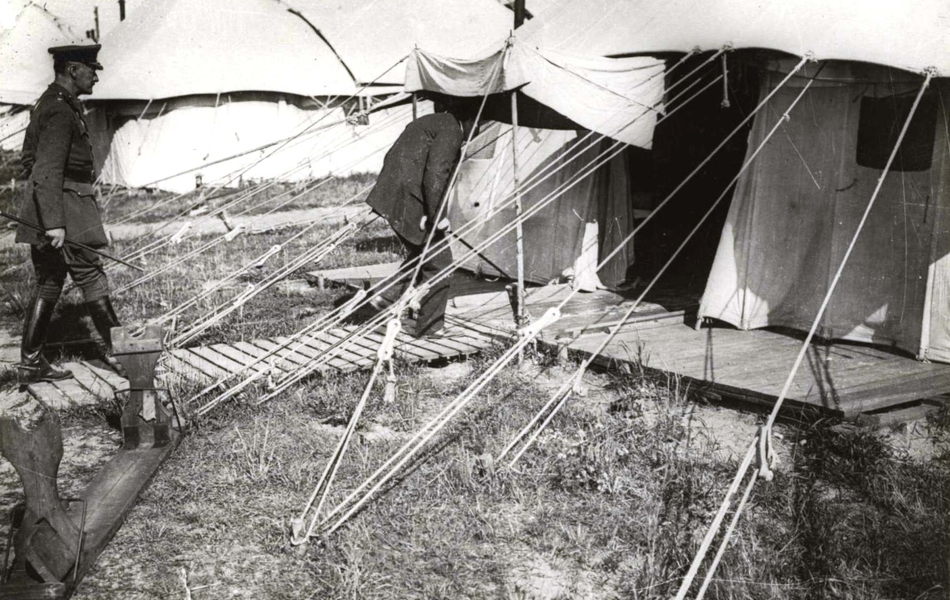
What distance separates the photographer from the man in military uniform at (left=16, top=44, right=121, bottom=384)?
5.09 metres

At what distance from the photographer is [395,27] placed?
761 inches

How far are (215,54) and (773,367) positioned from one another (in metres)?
14.9

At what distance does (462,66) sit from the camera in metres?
6.06

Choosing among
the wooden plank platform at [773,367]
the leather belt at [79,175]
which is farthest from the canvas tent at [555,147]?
the leather belt at [79,175]

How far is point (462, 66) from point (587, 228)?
2126 mm

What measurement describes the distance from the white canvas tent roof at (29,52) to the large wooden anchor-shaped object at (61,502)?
16.3 meters

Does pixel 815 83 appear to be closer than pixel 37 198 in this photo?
No

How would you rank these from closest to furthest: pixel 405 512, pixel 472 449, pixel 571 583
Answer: pixel 571 583 < pixel 405 512 < pixel 472 449

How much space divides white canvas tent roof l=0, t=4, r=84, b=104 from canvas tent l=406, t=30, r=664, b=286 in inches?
544

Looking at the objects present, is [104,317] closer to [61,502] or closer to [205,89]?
[61,502]

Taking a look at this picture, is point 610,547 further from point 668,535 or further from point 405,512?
point 405,512

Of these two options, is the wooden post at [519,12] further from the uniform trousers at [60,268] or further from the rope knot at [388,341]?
the rope knot at [388,341]

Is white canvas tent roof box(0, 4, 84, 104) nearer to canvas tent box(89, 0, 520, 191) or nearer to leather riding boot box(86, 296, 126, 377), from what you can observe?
canvas tent box(89, 0, 520, 191)

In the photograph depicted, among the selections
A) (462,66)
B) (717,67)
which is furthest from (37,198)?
(717,67)
